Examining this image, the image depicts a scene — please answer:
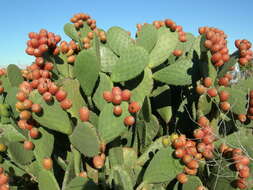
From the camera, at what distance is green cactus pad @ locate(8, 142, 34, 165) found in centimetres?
135

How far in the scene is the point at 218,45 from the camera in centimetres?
122

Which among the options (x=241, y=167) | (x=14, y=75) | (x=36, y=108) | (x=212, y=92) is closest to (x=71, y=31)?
(x=14, y=75)

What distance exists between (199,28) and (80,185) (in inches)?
43.8

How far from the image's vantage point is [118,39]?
5.34ft

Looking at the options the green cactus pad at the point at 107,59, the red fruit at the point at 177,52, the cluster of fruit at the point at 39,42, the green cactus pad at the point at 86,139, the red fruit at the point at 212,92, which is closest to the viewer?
the green cactus pad at the point at 86,139

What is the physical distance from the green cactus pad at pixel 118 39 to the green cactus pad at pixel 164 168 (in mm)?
716

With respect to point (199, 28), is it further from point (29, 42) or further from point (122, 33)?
point (29, 42)

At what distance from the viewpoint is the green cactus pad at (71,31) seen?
2.12 meters

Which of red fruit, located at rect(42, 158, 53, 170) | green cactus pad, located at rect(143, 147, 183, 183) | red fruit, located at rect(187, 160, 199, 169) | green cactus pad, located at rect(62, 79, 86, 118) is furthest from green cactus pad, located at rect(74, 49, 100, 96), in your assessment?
red fruit, located at rect(187, 160, 199, 169)

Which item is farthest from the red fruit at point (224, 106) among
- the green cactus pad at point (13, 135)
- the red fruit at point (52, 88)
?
the green cactus pad at point (13, 135)

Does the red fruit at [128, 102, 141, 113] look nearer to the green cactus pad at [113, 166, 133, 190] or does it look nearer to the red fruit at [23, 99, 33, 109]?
the green cactus pad at [113, 166, 133, 190]

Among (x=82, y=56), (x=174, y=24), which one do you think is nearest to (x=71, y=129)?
(x=82, y=56)

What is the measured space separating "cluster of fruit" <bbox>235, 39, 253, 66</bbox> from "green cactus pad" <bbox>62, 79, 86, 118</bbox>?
35.8 inches

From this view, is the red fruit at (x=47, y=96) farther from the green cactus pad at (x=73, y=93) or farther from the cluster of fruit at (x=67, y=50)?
the cluster of fruit at (x=67, y=50)
